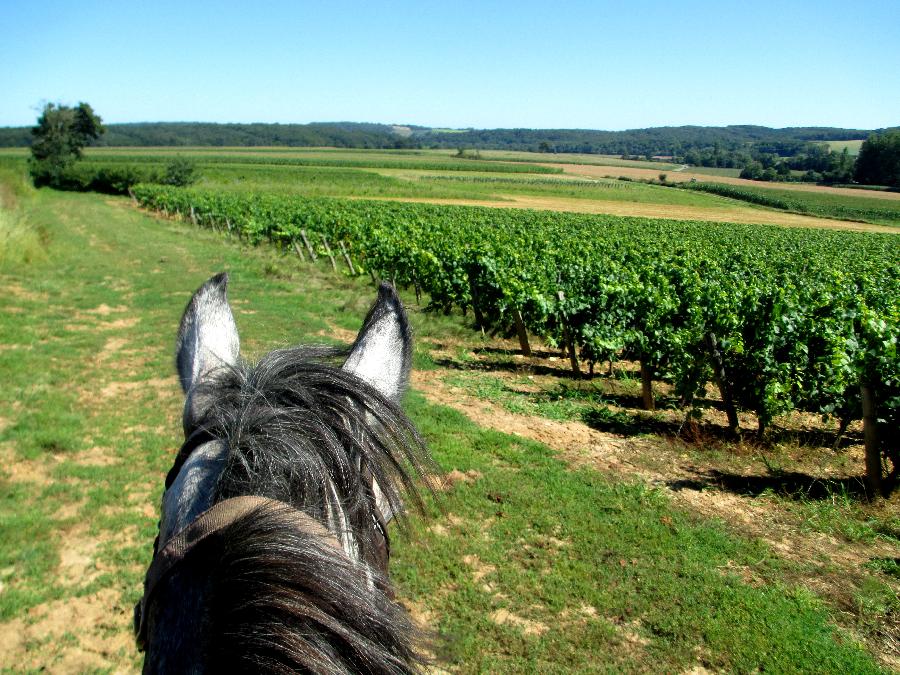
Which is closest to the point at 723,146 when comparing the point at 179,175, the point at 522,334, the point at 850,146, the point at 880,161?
the point at 850,146

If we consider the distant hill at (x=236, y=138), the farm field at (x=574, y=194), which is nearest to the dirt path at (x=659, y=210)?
the farm field at (x=574, y=194)

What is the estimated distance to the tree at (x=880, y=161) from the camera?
7938 cm

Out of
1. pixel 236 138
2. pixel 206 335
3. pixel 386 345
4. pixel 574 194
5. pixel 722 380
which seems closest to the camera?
pixel 386 345

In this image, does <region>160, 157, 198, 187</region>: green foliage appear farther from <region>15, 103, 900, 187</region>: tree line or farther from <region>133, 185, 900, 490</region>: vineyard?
<region>133, 185, 900, 490</region>: vineyard

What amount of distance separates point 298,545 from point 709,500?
18.2 feet

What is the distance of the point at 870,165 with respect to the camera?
274 ft

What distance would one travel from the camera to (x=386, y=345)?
1.70 m

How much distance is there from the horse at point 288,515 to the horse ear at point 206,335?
1 centimetres

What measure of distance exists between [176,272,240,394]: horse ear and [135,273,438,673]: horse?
0.04ft

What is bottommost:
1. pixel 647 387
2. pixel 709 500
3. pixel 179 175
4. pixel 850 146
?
pixel 709 500

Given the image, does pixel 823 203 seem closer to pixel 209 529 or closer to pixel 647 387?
pixel 647 387

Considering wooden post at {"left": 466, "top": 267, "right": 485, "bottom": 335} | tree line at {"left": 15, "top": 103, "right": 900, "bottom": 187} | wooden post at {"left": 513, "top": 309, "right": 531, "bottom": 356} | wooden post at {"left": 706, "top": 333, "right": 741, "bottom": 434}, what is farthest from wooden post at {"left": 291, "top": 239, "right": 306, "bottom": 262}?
tree line at {"left": 15, "top": 103, "right": 900, "bottom": 187}

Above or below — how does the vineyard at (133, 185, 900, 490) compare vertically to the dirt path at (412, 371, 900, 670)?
above

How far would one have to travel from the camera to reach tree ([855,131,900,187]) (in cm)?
7938
